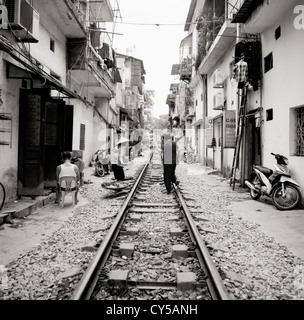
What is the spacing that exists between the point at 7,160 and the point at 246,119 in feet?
27.9

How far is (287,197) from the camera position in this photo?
746 centimetres

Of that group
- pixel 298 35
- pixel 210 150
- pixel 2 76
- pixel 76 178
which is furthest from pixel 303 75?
pixel 210 150

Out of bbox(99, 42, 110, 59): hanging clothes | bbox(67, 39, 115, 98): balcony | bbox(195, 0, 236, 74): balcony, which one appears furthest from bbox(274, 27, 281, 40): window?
bbox(99, 42, 110, 59): hanging clothes

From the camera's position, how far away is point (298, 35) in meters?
7.72

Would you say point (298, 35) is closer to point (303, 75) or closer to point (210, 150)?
point (303, 75)

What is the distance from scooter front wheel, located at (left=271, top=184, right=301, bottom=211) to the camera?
732 cm

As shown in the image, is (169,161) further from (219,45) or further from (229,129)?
(219,45)

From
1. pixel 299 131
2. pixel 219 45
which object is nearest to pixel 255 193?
pixel 299 131

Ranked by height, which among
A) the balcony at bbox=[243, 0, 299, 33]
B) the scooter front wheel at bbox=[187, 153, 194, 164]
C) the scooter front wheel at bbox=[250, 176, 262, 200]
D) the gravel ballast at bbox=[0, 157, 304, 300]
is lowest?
the gravel ballast at bbox=[0, 157, 304, 300]

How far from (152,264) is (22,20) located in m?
6.43

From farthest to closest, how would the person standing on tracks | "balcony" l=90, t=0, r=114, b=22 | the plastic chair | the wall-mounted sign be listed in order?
1. "balcony" l=90, t=0, r=114, b=22
2. the wall-mounted sign
3. the person standing on tracks
4. the plastic chair

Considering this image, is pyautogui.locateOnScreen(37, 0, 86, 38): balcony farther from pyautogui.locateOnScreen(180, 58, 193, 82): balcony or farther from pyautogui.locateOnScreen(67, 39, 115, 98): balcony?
pyautogui.locateOnScreen(180, 58, 193, 82): balcony

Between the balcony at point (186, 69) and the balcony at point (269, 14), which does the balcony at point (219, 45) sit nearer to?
the balcony at point (269, 14)

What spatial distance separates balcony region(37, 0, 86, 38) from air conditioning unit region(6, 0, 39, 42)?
8.37 feet
